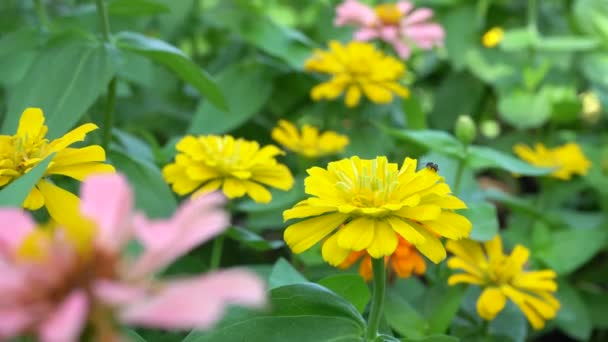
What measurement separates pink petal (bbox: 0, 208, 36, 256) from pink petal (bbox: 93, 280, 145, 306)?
0.04 metres

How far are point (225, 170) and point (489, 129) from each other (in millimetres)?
1035

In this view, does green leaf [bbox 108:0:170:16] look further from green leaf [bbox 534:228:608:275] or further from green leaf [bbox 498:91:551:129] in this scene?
green leaf [bbox 498:91:551:129]

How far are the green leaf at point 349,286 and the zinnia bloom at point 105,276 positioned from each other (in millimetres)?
344

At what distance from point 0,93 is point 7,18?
0.13m

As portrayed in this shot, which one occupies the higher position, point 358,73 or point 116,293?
point 116,293

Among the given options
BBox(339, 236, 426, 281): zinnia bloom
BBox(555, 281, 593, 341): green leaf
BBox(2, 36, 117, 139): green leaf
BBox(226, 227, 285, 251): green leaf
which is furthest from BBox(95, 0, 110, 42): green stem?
BBox(555, 281, 593, 341): green leaf

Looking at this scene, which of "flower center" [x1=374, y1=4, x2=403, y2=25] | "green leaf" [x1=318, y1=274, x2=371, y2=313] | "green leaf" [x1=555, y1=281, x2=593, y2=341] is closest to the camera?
"green leaf" [x1=318, y1=274, x2=371, y2=313]

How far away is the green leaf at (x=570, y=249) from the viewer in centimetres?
93

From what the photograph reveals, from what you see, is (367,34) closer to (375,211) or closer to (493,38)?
(493,38)

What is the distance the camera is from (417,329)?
→ 0.74m

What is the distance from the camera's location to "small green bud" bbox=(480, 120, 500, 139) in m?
1.59

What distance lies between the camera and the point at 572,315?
3.02ft

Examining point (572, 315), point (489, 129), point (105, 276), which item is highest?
point (105, 276)

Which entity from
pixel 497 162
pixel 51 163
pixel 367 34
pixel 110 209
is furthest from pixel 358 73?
pixel 110 209
